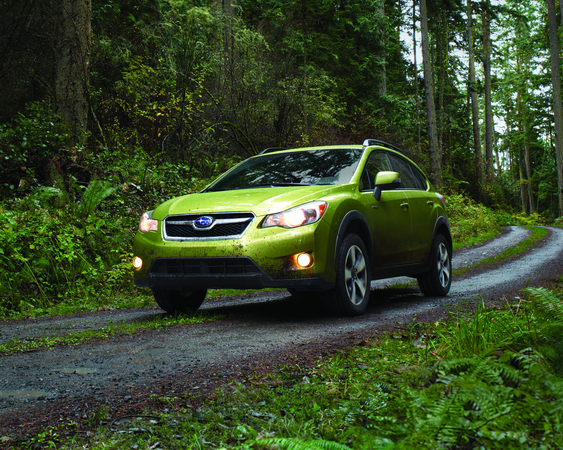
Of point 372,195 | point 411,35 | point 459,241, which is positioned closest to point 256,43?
point 459,241

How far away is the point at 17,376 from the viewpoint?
3.52 metres

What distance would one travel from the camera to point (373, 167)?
6.73m

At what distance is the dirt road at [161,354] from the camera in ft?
9.71

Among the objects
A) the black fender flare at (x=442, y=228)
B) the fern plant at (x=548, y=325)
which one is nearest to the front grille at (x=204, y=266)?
the fern plant at (x=548, y=325)

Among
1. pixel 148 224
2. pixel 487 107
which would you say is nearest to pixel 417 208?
pixel 148 224

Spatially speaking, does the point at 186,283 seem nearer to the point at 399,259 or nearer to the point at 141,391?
the point at 141,391

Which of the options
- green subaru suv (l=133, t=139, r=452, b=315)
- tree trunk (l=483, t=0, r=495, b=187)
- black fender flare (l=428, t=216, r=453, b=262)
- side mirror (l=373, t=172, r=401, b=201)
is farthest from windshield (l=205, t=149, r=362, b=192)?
tree trunk (l=483, t=0, r=495, b=187)

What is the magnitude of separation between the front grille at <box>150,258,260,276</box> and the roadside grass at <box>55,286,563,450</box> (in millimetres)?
1552

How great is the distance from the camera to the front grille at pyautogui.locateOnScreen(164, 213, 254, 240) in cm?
521

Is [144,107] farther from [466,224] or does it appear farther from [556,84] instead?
[556,84]

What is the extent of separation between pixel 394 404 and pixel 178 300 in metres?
4.00

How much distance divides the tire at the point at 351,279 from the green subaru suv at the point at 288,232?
0.03ft

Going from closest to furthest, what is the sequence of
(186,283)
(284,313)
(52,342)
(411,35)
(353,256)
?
(52,342)
(186,283)
(353,256)
(284,313)
(411,35)

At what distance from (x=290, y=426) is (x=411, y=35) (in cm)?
3919
